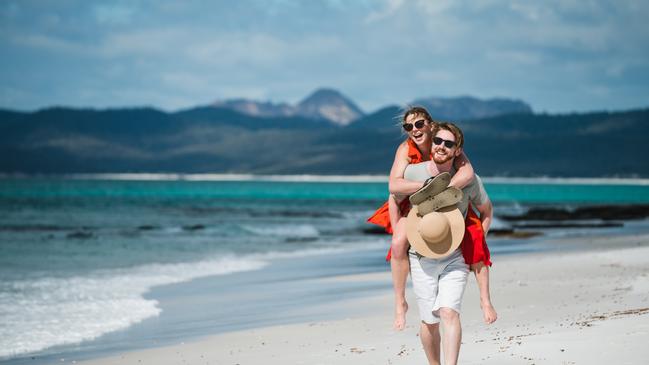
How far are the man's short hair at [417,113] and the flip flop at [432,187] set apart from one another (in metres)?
0.51

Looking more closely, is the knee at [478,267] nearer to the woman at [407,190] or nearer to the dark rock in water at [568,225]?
the woman at [407,190]

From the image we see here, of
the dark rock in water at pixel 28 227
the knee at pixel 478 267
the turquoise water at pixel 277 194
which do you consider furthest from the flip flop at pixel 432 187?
the turquoise water at pixel 277 194

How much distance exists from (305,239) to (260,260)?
9.87 m

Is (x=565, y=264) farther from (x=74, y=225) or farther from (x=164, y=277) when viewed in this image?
(x=74, y=225)

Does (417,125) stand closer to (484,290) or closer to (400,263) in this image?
(400,263)

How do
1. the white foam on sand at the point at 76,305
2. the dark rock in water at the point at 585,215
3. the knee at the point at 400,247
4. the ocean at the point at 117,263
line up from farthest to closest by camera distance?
the dark rock in water at the point at 585,215 → the ocean at the point at 117,263 → the white foam on sand at the point at 76,305 → the knee at the point at 400,247

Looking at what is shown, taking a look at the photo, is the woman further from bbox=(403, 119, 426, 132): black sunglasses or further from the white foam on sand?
the white foam on sand

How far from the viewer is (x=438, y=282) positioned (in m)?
5.83

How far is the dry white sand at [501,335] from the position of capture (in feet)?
21.9

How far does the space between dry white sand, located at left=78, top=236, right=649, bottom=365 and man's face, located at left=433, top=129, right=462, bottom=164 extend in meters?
1.82

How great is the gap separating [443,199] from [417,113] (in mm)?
707

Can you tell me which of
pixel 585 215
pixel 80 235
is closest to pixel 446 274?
pixel 80 235

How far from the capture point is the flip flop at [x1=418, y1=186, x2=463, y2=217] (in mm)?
5617

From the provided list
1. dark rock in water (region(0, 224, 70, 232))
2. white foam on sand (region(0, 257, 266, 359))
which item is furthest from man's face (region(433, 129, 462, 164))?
dark rock in water (region(0, 224, 70, 232))
